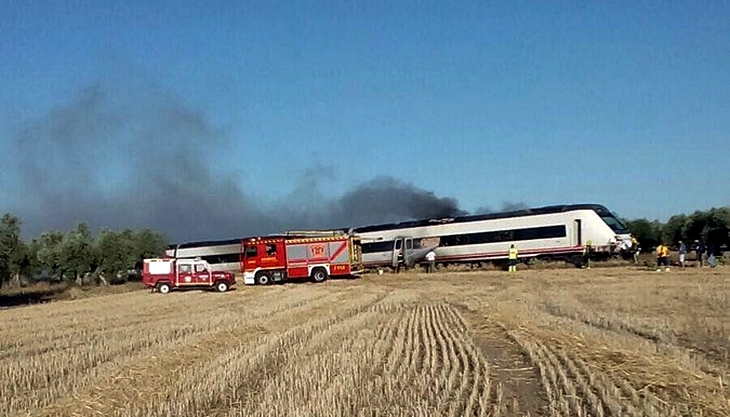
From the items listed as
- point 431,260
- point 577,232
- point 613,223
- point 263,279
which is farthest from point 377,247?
point 613,223

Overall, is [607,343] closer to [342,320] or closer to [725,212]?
[342,320]

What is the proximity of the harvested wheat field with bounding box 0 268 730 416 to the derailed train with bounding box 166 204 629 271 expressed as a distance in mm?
20973

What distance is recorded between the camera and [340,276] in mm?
52656

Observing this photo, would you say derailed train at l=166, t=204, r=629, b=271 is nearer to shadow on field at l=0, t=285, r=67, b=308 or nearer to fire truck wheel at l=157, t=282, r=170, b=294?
fire truck wheel at l=157, t=282, r=170, b=294

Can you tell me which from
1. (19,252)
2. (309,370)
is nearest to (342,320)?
(309,370)

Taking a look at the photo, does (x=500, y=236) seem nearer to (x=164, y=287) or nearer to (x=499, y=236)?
(x=499, y=236)

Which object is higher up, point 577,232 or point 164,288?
point 577,232

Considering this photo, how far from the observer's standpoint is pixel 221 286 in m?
47.6

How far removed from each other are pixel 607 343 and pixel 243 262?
126ft

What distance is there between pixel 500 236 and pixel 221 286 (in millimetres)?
18083

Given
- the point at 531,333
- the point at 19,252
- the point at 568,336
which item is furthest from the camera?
the point at 19,252

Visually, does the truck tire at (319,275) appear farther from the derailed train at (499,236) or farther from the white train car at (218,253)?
the white train car at (218,253)

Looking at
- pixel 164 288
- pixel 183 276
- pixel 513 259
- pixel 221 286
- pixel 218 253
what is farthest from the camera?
pixel 218 253

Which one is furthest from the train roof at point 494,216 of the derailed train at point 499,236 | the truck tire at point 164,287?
the truck tire at point 164,287
